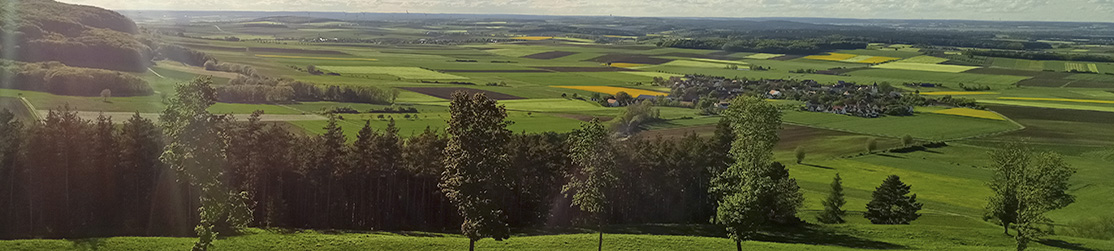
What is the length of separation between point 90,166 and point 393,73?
400 feet

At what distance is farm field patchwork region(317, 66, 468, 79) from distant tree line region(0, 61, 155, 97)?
5696 cm

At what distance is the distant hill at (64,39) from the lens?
120m

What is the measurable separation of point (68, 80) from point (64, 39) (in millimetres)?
30189

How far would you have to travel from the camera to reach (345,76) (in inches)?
6102

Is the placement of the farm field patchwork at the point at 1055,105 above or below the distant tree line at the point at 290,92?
above

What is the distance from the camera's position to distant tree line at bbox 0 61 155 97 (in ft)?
333

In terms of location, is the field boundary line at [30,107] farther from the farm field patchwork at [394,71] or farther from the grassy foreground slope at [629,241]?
the farm field patchwork at [394,71]

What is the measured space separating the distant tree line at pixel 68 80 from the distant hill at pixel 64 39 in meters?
9.52

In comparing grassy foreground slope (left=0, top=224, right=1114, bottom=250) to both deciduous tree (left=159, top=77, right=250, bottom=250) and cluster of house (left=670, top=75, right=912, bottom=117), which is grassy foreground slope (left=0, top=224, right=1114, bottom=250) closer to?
deciduous tree (left=159, top=77, right=250, bottom=250)

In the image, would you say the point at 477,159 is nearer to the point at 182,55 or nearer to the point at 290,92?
the point at 290,92

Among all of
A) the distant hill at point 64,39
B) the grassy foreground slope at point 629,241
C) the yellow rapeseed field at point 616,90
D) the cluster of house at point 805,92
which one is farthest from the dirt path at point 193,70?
the grassy foreground slope at point 629,241

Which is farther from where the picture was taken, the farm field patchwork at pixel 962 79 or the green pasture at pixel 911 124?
the farm field patchwork at pixel 962 79

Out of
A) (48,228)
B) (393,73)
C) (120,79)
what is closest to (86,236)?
(48,228)

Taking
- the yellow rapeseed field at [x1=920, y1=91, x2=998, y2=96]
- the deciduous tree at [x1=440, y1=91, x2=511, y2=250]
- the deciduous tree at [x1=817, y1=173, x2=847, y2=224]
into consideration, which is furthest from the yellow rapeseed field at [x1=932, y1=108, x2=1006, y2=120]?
the deciduous tree at [x1=440, y1=91, x2=511, y2=250]
